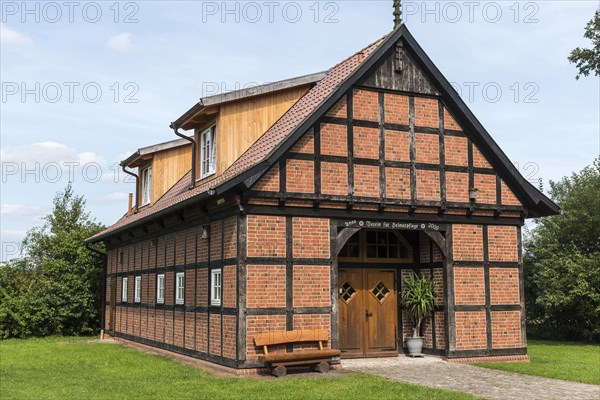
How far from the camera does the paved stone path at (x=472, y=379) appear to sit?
36.1 feet

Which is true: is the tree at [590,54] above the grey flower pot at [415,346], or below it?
above

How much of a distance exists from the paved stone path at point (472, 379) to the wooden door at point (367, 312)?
20.1 inches

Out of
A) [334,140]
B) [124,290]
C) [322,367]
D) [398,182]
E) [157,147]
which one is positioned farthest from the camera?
[124,290]

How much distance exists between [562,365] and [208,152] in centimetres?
964

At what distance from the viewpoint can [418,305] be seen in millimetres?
15766

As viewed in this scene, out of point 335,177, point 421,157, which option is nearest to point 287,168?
point 335,177

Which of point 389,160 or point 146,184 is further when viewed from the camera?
point 146,184

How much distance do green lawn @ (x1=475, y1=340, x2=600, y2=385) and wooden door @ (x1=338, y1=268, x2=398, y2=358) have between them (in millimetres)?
2362

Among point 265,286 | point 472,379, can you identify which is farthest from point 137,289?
point 472,379

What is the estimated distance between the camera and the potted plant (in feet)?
51.7

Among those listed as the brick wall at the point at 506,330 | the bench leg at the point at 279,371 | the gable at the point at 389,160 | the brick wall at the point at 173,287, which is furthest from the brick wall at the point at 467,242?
the brick wall at the point at 173,287

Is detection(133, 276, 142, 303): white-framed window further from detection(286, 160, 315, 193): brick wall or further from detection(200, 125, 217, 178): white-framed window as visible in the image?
detection(286, 160, 315, 193): brick wall

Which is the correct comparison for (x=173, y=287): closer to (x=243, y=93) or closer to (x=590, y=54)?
(x=243, y=93)

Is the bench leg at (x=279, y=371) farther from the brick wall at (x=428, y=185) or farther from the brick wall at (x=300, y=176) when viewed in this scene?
the brick wall at (x=428, y=185)
